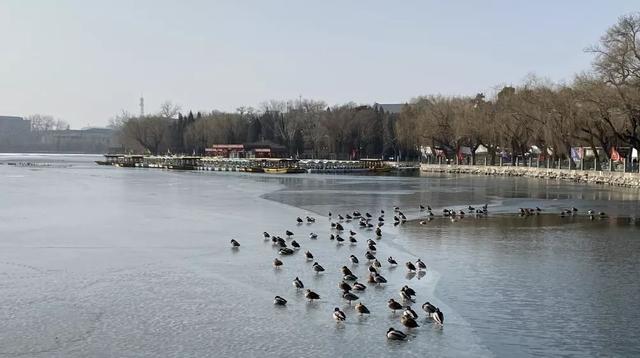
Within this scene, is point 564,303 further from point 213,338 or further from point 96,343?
point 96,343

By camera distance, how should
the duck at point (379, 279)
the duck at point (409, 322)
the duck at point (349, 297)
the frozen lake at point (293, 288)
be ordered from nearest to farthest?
the frozen lake at point (293, 288), the duck at point (409, 322), the duck at point (349, 297), the duck at point (379, 279)

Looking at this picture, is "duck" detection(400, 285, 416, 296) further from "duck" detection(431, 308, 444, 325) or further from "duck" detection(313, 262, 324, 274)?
"duck" detection(313, 262, 324, 274)

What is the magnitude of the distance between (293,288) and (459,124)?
256 ft

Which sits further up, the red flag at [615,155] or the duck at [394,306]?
the red flag at [615,155]

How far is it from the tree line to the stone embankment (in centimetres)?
219

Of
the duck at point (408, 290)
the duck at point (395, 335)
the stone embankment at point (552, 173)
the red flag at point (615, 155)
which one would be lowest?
the duck at point (395, 335)

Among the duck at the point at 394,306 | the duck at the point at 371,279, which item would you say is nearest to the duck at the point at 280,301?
the duck at the point at 394,306

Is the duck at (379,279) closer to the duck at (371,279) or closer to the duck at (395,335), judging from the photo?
the duck at (371,279)

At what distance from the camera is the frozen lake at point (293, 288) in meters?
12.6

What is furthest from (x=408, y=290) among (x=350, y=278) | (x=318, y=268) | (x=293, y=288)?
(x=318, y=268)

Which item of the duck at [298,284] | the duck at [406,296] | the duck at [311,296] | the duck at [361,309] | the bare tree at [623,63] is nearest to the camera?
the duck at [361,309]

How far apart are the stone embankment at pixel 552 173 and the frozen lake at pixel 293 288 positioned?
29.3m

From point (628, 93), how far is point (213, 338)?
48.4 meters

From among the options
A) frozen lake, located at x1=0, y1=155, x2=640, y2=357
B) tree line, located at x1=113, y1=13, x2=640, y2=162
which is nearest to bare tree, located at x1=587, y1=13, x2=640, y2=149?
tree line, located at x1=113, y1=13, x2=640, y2=162
